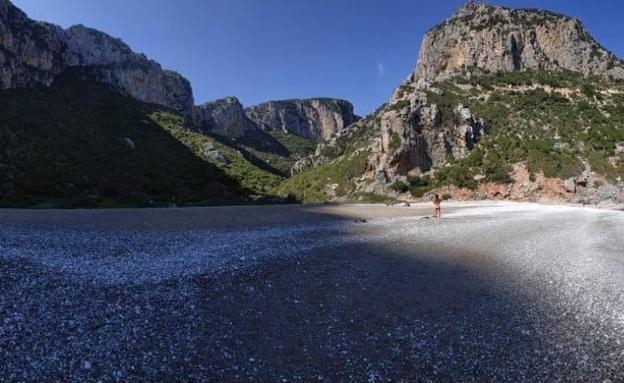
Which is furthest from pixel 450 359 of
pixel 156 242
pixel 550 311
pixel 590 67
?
pixel 590 67

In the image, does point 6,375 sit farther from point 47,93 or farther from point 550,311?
point 47,93

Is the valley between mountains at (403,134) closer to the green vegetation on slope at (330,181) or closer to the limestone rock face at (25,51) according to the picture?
the limestone rock face at (25,51)

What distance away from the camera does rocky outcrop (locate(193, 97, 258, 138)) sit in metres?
153

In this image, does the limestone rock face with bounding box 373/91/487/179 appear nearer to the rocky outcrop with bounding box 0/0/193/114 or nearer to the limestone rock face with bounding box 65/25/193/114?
the rocky outcrop with bounding box 0/0/193/114

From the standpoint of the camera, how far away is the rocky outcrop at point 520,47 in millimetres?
74875

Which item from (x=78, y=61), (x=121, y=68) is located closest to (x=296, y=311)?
(x=78, y=61)

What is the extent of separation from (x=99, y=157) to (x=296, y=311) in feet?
206

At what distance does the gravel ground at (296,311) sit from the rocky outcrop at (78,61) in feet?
257

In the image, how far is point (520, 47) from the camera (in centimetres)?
7925

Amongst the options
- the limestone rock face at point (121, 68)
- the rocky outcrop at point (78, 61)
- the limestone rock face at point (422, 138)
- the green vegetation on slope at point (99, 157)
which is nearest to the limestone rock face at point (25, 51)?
the rocky outcrop at point (78, 61)

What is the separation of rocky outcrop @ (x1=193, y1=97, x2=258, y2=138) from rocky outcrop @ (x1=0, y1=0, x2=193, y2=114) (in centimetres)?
1394

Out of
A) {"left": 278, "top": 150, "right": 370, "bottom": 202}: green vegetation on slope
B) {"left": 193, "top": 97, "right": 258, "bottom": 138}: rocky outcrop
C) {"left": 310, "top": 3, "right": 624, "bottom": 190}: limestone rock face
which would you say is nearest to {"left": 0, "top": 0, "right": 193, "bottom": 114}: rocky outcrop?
{"left": 193, "top": 97, "right": 258, "bottom": 138}: rocky outcrop

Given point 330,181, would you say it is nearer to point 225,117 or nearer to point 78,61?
point 78,61

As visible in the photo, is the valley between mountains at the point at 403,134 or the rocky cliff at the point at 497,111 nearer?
the valley between mountains at the point at 403,134
